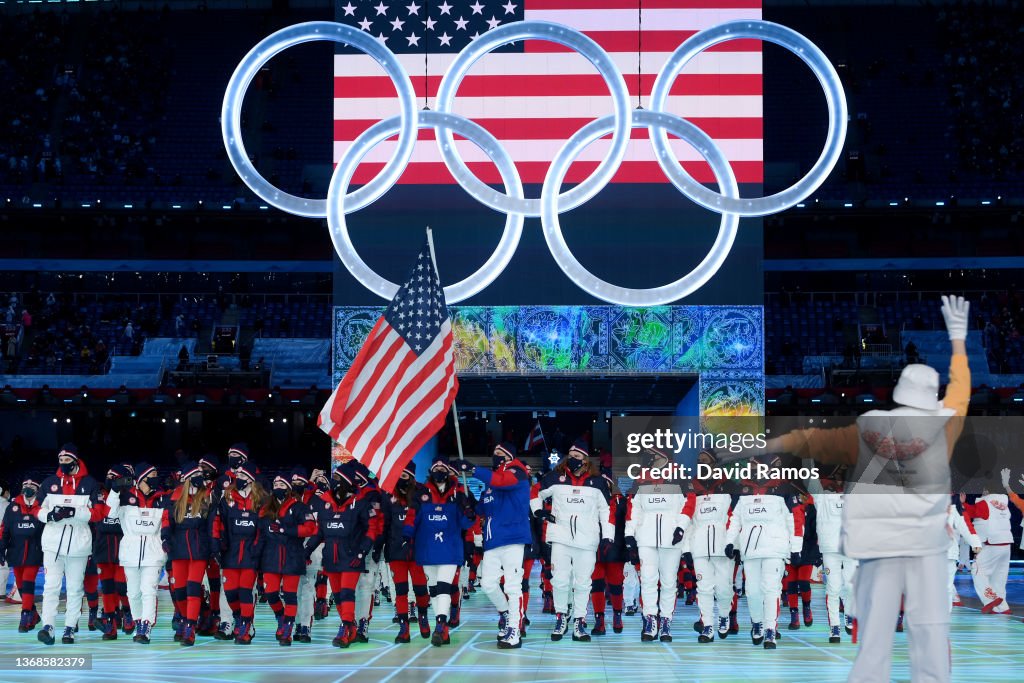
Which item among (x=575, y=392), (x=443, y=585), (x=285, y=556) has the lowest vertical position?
(x=443, y=585)

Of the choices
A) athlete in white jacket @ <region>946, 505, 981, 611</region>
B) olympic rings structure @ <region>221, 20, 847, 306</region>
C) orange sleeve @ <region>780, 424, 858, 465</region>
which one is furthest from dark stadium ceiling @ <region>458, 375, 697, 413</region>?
athlete in white jacket @ <region>946, 505, 981, 611</region>

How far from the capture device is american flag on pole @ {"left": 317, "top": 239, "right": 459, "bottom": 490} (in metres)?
12.6

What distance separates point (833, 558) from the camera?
14234mm

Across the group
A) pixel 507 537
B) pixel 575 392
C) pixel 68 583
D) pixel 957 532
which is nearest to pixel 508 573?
pixel 507 537

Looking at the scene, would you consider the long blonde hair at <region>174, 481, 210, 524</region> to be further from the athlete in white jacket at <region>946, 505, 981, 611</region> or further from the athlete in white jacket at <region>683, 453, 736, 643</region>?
the athlete in white jacket at <region>946, 505, 981, 611</region>

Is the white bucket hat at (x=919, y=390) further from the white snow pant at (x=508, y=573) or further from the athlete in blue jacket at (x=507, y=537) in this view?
the white snow pant at (x=508, y=573)

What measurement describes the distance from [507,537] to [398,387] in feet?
6.35

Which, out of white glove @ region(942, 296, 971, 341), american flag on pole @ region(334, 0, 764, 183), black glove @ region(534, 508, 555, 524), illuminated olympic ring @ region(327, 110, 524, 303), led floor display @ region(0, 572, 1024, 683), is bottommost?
led floor display @ region(0, 572, 1024, 683)

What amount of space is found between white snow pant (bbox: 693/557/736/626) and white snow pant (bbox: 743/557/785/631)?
0.44m

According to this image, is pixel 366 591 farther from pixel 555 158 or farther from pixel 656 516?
pixel 555 158

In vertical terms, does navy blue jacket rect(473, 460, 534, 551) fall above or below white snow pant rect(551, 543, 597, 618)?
above

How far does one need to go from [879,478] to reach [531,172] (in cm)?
1735

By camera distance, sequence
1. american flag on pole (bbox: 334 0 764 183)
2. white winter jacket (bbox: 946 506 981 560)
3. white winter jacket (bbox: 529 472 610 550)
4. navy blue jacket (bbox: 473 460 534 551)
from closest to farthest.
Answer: navy blue jacket (bbox: 473 460 534 551) < white winter jacket (bbox: 529 472 610 550) < white winter jacket (bbox: 946 506 981 560) < american flag on pole (bbox: 334 0 764 183)

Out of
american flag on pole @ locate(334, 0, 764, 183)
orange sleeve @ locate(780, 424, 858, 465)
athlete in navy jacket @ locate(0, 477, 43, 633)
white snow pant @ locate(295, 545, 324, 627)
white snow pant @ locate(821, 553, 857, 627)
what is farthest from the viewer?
american flag on pole @ locate(334, 0, 764, 183)
